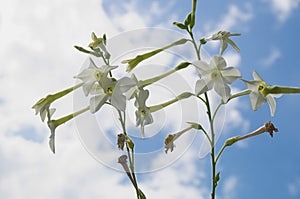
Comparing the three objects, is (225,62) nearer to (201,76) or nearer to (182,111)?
(201,76)

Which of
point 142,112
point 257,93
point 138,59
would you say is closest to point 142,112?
point 142,112

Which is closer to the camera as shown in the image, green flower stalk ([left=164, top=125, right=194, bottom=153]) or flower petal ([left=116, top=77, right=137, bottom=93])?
flower petal ([left=116, top=77, right=137, bottom=93])

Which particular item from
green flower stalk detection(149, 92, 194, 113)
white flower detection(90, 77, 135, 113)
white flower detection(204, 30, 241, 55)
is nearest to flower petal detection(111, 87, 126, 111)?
white flower detection(90, 77, 135, 113)

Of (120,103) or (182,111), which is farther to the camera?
(182,111)

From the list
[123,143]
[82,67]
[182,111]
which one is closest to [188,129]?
[182,111]

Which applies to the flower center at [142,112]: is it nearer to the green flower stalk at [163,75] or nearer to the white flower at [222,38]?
the green flower stalk at [163,75]

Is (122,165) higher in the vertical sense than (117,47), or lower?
lower

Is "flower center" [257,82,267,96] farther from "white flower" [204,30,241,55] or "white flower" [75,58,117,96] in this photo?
"white flower" [75,58,117,96]
